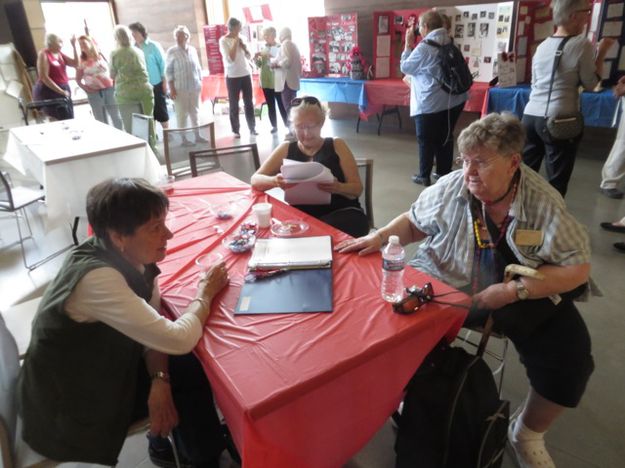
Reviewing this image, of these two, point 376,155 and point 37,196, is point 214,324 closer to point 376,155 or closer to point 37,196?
point 37,196

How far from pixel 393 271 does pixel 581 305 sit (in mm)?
1612

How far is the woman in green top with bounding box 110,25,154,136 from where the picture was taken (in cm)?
500

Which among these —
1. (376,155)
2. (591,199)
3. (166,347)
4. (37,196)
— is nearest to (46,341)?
(166,347)

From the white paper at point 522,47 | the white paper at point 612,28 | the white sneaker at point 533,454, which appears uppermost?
the white paper at point 612,28

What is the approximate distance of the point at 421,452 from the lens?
1.28 meters

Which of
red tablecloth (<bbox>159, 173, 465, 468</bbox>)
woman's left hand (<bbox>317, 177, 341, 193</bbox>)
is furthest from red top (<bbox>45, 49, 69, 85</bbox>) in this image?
red tablecloth (<bbox>159, 173, 465, 468</bbox>)

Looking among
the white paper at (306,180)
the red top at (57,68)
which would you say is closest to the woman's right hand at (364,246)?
the white paper at (306,180)

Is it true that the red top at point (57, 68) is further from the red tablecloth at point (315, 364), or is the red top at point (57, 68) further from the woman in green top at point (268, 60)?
the red tablecloth at point (315, 364)

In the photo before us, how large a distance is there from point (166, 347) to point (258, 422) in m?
0.33

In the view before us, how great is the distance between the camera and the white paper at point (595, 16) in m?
4.36

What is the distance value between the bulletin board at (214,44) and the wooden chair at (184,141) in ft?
15.6

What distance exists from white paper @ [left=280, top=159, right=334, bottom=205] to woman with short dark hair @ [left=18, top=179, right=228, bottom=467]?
0.86 meters

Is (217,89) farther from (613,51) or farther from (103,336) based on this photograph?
(103,336)

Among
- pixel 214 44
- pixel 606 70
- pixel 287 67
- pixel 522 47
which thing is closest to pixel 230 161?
pixel 287 67
